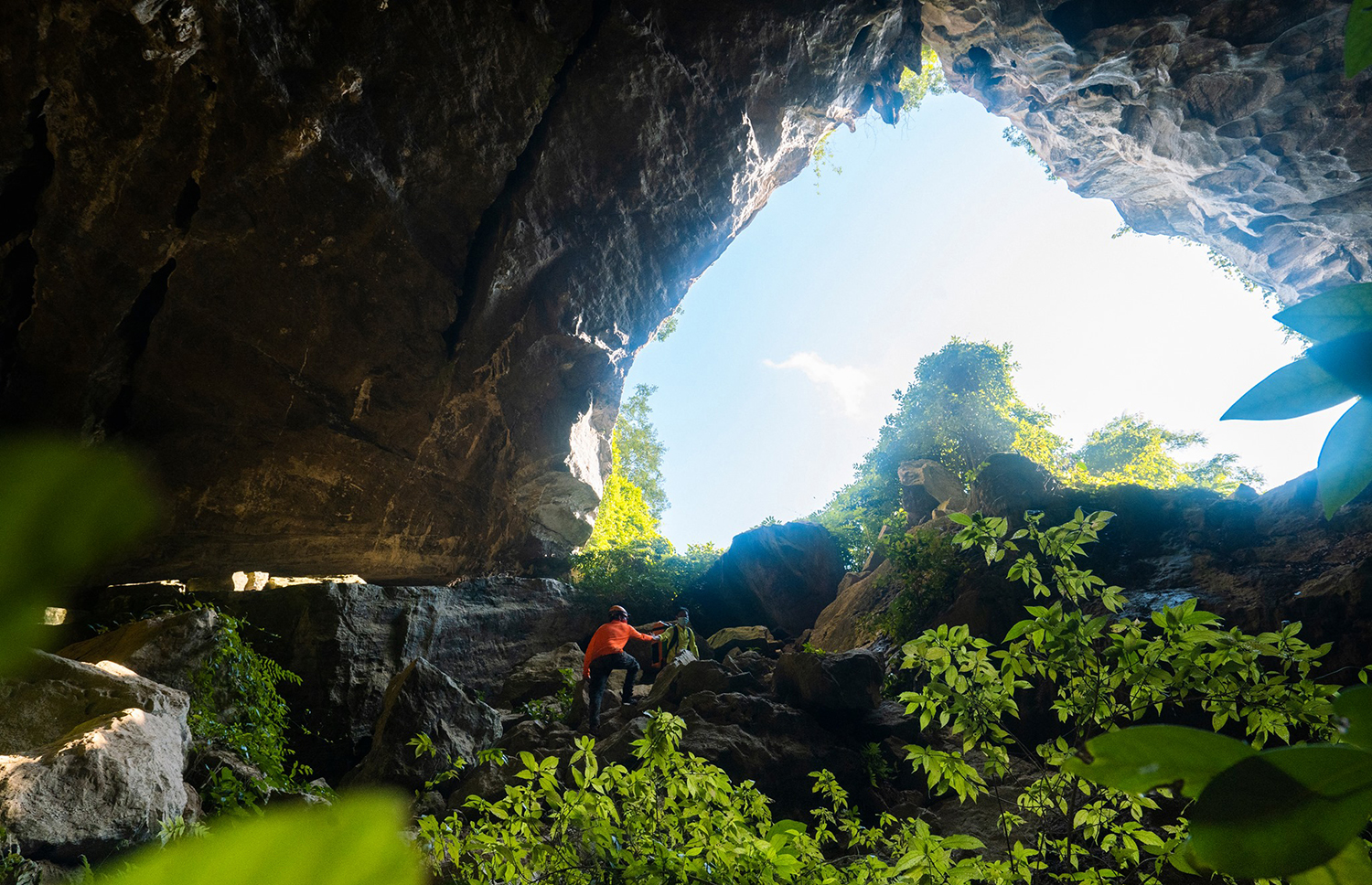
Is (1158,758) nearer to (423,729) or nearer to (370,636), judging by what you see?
(423,729)

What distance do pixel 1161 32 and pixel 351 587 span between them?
13040mm

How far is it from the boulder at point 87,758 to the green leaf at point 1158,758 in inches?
220

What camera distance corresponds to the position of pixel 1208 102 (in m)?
9.07

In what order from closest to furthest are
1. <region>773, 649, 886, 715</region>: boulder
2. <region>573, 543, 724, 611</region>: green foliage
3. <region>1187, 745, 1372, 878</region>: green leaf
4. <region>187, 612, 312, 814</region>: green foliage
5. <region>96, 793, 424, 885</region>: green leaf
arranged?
<region>96, 793, 424, 885</region>: green leaf, <region>1187, 745, 1372, 878</region>: green leaf, <region>187, 612, 312, 814</region>: green foliage, <region>773, 649, 886, 715</region>: boulder, <region>573, 543, 724, 611</region>: green foliage

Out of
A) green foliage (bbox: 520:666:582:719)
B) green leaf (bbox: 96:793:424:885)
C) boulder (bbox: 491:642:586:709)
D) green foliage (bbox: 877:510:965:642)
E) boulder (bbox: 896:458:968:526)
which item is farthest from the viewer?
boulder (bbox: 896:458:968:526)

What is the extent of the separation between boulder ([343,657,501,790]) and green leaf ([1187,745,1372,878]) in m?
7.51

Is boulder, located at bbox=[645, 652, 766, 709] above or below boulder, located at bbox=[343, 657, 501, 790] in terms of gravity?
above

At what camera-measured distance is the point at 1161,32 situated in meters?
8.54

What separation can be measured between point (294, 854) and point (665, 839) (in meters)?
3.43

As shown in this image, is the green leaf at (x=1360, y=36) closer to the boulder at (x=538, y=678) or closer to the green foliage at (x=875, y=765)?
the green foliage at (x=875, y=765)

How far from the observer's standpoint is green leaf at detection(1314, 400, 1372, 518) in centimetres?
49

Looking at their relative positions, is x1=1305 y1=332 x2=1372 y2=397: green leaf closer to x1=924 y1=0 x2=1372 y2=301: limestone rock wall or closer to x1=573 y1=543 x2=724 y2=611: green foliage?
x1=924 y1=0 x2=1372 y2=301: limestone rock wall

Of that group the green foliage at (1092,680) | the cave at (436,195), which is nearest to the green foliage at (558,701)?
the cave at (436,195)

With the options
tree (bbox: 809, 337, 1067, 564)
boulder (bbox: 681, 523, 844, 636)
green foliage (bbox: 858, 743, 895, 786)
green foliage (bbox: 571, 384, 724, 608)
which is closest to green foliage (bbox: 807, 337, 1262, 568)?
tree (bbox: 809, 337, 1067, 564)
